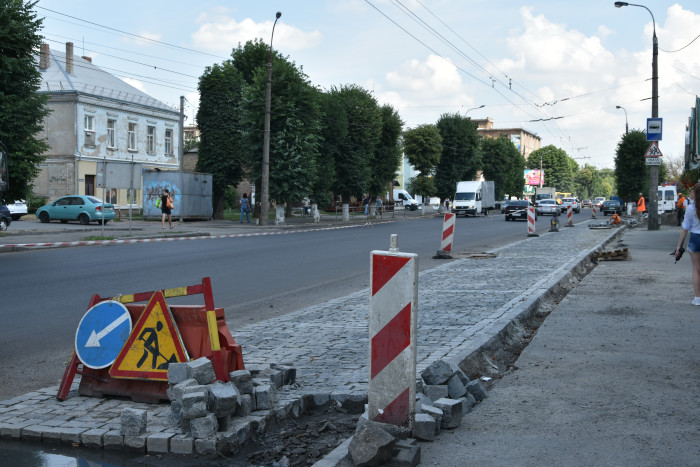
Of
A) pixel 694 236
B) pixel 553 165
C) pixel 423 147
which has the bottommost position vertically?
pixel 694 236

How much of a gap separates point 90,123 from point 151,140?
21.6 feet

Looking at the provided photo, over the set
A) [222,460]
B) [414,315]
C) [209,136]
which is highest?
[209,136]

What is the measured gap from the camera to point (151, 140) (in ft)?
172

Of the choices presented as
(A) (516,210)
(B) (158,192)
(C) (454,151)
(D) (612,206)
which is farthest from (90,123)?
(D) (612,206)

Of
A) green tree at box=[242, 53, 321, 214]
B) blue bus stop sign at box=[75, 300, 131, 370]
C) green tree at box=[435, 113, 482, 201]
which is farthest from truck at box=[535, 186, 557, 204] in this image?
blue bus stop sign at box=[75, 300, 131, 370]

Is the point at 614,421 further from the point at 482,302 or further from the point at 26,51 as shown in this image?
the point at 26,51

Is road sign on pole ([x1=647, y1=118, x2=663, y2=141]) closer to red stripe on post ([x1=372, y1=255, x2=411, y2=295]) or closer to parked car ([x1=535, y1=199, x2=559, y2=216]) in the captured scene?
red stripe on post ([x1=372, y1=255, x2=411, y2=295])

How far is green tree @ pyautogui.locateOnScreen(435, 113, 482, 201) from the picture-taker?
73.8 m

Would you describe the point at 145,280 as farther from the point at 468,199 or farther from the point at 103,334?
the point at 468,199

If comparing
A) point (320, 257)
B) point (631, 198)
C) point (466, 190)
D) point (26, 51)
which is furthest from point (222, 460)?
point (631, 198)

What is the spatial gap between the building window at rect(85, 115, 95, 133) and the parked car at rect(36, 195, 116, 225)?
36.9 ft

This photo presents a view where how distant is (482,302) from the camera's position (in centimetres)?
966

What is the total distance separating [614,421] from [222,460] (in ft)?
8.34

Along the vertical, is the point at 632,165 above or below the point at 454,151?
below
